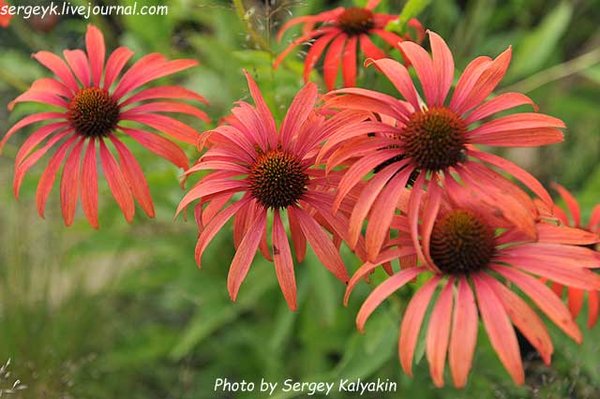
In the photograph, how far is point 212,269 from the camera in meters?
1.78

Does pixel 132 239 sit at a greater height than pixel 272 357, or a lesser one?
greater

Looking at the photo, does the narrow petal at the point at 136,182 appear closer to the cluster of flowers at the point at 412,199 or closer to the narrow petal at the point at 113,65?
the cluster of flowers at the point at 412,199

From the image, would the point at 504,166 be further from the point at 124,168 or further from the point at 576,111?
the point at 576,111

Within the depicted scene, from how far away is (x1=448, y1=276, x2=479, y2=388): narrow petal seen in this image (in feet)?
2.23

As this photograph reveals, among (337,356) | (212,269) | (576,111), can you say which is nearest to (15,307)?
(212,269)

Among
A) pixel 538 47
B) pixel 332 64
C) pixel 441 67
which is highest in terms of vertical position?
pixel 538 47

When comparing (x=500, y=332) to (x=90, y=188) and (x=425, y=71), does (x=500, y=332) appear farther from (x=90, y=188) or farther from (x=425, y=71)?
(x=90, y=188)

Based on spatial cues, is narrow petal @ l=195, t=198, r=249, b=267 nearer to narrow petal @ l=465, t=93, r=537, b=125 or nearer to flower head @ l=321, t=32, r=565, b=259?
flower head @ l=321, t=32, r=565, b=259

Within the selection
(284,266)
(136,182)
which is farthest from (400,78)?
(136,182)

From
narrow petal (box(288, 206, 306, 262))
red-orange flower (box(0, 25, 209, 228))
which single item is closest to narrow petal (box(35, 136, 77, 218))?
red-orange flower (box(0, 25, 209, 228))

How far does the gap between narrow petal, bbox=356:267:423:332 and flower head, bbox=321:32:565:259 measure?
46 mm

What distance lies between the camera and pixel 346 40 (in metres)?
1.16

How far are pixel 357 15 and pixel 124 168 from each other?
44cm

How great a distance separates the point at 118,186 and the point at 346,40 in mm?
434
